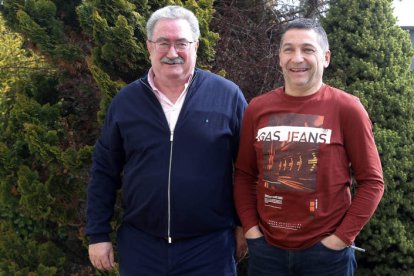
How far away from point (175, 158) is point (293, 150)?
60 cm

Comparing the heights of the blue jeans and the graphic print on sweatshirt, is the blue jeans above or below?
below

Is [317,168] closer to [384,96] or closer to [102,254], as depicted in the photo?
[102,254]

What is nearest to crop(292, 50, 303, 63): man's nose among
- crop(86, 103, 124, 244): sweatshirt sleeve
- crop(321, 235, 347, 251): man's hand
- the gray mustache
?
the gray mustache

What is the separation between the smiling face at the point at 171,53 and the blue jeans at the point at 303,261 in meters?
0.95

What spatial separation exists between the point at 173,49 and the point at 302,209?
3.40 ft

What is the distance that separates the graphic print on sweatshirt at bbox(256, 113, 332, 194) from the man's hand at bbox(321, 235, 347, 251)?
237 millimetres

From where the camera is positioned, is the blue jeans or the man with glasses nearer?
the blue jeans

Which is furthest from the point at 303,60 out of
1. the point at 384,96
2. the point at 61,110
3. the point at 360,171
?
the point at 61,110

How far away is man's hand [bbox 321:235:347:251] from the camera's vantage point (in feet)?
7.72

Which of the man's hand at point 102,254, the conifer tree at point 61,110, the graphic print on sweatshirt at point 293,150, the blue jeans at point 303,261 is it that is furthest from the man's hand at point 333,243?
the conifer tree at point 61,110

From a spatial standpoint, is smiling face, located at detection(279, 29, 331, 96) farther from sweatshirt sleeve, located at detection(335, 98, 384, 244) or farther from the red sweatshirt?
sweatshirt sleeve, located at detection(335, 98, 384, 244)

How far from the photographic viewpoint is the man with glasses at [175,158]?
2613 millimetres

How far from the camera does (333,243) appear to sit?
2.36 meters

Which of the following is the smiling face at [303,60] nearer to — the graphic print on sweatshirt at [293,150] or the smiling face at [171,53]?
the graphic print on sweatshirt at [293,150]
